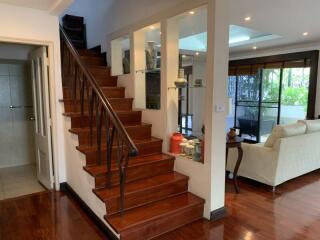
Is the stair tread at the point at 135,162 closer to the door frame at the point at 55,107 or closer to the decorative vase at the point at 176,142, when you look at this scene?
the decorative vase at the point at 176,142

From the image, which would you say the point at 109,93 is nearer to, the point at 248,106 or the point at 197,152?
the point at 197,152

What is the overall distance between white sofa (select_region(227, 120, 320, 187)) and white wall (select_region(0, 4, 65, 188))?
8.68 ft

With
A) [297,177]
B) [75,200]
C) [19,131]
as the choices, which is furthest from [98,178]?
[297,177]

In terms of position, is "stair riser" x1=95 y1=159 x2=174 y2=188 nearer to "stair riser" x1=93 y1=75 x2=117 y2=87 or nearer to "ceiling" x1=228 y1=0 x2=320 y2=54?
"stair riser" x1=93 y1=75 x2=117 y2=87

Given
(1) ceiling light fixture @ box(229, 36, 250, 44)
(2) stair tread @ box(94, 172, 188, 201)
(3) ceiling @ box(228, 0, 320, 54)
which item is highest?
(1) ceiling light fixture @ box(229, 36, 250, 44)

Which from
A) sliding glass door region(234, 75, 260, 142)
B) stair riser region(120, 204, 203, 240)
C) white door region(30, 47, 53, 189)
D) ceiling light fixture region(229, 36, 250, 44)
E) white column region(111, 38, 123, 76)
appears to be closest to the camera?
stair riser region(120, 204, 203, 240)

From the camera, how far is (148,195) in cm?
274

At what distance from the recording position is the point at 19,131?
4871 millimetres

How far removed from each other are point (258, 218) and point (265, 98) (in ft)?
15.3

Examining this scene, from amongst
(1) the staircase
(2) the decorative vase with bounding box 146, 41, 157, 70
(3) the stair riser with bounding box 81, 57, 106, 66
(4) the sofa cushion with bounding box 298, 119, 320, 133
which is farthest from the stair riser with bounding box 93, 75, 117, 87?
(4) the sofa cushion with bounding box 298, 119, 320, 133

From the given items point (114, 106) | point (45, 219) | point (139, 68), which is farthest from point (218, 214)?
point (139, 68)

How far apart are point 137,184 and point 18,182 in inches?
90.8

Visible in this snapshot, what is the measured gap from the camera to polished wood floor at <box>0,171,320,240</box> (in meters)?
2.52

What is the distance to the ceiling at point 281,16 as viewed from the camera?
318 cm
